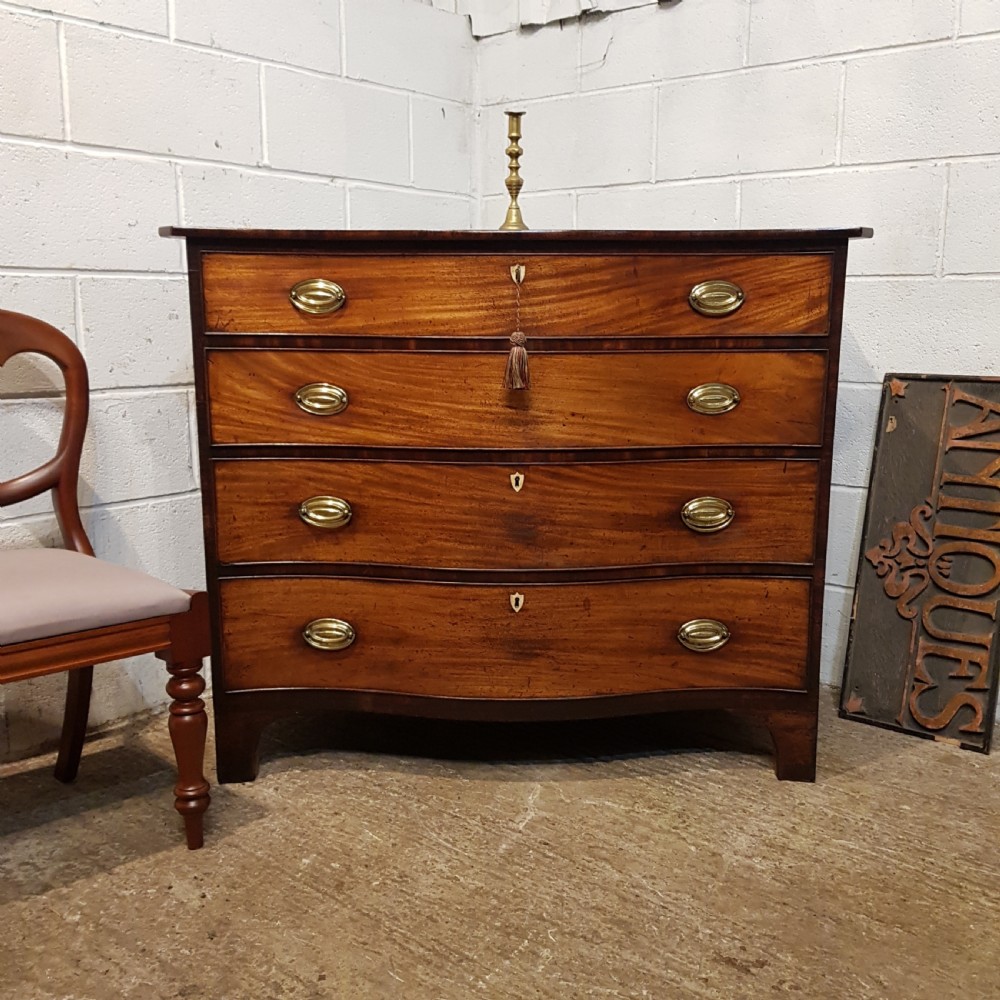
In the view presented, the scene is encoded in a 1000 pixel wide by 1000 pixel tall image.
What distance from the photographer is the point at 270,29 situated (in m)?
2.31

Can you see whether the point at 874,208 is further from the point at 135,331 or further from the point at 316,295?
the point at 135,331

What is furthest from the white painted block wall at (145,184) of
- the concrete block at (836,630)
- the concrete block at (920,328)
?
the concrete block at (836,630)

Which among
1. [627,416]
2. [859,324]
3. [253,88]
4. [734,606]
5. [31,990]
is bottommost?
[31,990]

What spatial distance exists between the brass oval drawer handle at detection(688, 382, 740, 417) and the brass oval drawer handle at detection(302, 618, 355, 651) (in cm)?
77

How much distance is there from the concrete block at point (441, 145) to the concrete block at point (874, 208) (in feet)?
2.75

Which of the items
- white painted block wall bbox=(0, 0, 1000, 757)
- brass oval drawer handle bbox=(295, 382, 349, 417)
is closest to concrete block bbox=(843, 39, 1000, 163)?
Answer: white painted block wall bbox=(0, 0, 1000, 757)

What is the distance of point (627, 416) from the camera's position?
181cm

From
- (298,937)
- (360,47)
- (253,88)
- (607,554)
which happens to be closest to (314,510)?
(607,554)

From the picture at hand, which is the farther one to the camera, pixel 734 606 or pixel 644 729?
pixel 644 729

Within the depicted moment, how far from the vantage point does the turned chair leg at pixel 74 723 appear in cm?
189

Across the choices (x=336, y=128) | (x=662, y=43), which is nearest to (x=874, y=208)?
(x=662, y=43)

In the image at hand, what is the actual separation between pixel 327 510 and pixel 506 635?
0.41m

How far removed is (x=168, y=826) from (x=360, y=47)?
188 cm

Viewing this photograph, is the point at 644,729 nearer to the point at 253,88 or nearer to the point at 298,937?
the point at 298,937
